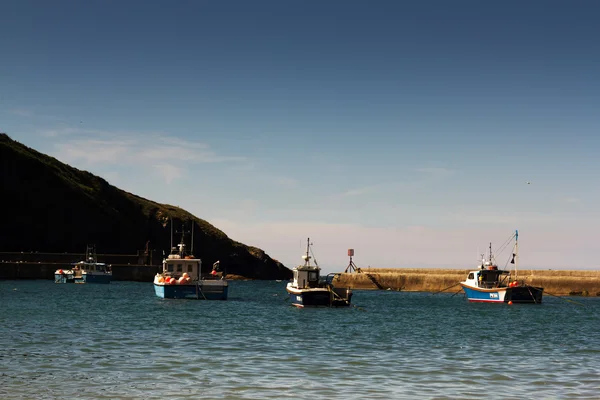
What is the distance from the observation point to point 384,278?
120062mm

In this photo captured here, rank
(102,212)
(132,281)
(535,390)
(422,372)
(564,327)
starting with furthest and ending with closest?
(102,212)
(132,281)
(564,327)
(422,372)
(535,390)

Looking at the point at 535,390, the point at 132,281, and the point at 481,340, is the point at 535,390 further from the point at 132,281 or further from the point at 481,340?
the point at 132,281

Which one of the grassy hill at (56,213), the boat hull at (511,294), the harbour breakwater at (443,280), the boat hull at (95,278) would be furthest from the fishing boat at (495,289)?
the grassy hill at (56,213)

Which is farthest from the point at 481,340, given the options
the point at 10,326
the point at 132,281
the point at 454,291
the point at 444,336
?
the point at 132,281

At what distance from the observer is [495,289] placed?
261 ft

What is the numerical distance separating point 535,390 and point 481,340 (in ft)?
57.1

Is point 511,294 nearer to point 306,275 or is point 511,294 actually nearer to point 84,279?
point 306,275

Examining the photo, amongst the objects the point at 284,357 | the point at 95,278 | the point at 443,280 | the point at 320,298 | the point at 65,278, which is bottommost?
the point at 284,357

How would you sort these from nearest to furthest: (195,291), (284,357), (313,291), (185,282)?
(284,357), (313,291), (185,282), (195,291)

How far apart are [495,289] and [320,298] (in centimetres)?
2679

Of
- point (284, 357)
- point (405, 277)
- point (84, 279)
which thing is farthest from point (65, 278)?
point (284, 357)

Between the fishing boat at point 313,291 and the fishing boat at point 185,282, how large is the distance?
8.95 meters

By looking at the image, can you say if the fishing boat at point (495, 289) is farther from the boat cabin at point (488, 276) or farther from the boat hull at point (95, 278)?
the boat hull at point (95, 278)

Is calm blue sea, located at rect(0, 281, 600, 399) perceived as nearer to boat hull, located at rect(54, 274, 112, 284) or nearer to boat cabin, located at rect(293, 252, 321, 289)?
boat cabin, located at rect(293, 252, 321, 289)
